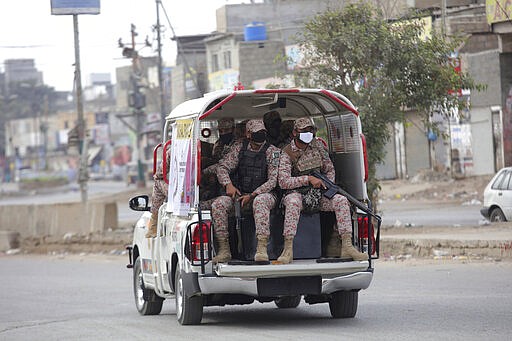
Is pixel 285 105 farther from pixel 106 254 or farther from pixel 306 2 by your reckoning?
pixel 306 2

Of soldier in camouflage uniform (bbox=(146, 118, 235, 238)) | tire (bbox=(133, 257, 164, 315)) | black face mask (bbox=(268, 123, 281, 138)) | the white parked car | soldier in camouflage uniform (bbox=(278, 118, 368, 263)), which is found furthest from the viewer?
the white parked car

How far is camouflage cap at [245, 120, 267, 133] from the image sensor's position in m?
11.4

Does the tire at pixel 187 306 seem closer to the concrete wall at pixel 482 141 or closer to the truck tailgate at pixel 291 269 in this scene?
the truck tailgate at pixel 291 269

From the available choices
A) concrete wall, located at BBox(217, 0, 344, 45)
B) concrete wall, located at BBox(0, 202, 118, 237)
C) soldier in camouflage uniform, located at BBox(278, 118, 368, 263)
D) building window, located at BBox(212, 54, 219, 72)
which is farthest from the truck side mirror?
concrete wall, located at BBox(217, 0, 344, 45)

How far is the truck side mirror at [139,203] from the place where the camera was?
41.8ft

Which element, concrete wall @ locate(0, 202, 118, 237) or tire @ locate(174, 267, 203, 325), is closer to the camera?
tire @ locate(174, 267, 203, 325)

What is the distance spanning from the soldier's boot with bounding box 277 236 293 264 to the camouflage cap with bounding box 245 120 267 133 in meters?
1.31

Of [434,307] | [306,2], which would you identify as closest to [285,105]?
[434,307]

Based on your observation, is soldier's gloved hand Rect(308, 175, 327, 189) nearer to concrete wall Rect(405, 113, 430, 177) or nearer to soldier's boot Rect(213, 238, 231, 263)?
soldier's boot Rect(213, 238, 231, 263)

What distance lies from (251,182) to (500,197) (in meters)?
13.0

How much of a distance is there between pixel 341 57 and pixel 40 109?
134 meters

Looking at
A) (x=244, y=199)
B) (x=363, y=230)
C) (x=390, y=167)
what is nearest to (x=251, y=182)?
(x=244, y=199)

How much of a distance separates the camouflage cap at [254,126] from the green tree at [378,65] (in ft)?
35.9

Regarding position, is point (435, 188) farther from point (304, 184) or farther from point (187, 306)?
point (187, 306)
